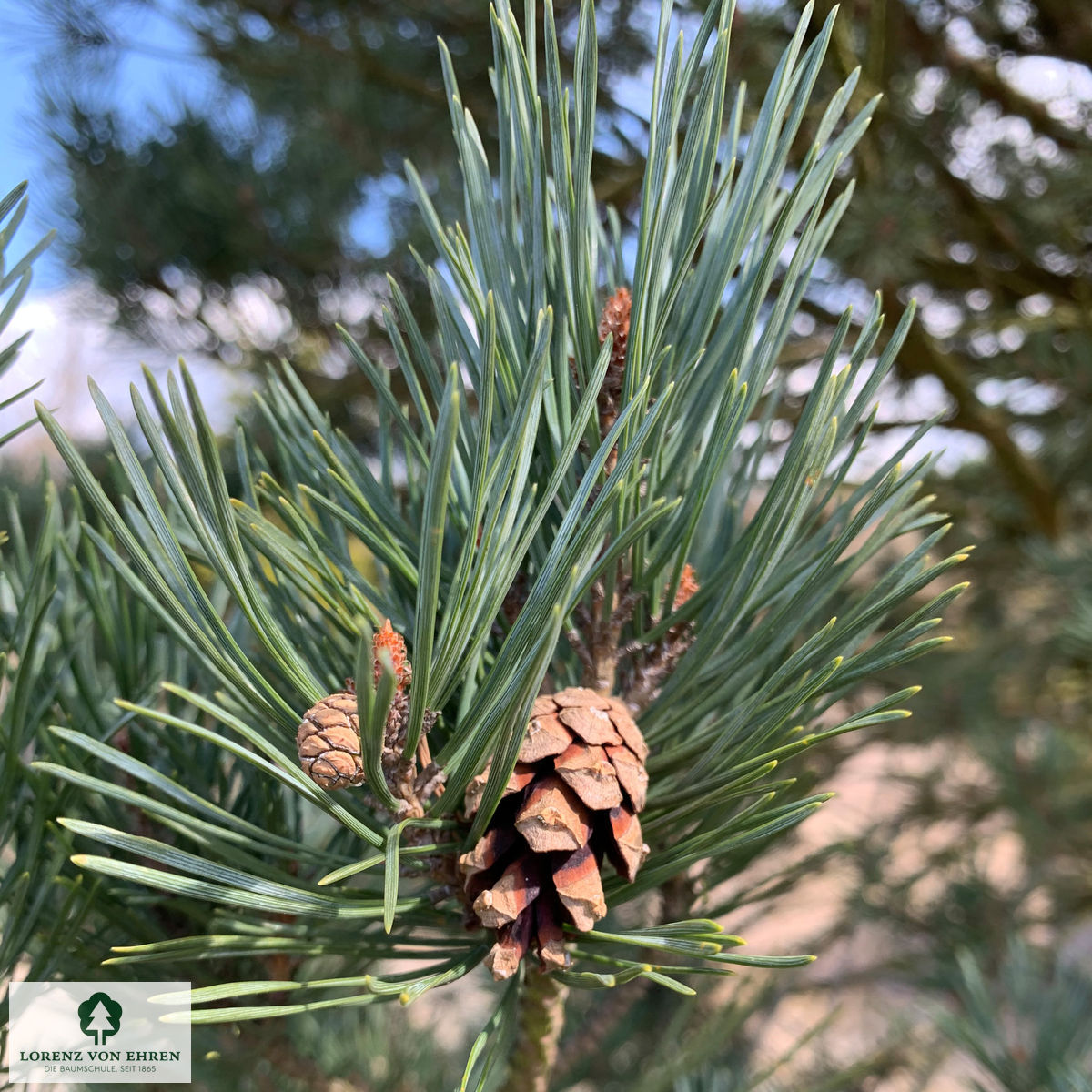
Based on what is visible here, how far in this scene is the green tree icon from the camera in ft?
0.74

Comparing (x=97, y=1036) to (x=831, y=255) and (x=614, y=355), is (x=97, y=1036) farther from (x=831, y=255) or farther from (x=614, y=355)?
(x=831, y=255)

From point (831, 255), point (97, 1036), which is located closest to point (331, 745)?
point (97, 1036)

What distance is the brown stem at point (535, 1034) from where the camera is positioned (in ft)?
0.70

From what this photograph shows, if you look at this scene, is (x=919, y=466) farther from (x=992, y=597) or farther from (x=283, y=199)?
(x=992, y=597)

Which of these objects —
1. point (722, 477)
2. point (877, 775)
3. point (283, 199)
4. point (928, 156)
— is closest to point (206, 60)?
point (283, 199)

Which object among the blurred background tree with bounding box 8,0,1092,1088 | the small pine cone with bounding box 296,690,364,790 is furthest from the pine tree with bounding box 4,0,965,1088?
the blurred background tree with bounding box 8,0,1092,1088

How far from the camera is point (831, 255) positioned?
630 millimetres

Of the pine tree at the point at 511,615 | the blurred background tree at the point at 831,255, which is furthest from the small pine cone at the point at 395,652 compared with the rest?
the blurred background tree at the point at 831,255

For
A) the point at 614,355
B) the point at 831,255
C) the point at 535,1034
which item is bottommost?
the point at 535,1034

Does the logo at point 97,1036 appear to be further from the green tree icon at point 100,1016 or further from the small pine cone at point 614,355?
the small pine cone at point 614,355

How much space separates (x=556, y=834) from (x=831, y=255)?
22.7 inches

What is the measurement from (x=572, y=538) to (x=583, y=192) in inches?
2.9

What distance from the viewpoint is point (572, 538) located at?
0.15 meters

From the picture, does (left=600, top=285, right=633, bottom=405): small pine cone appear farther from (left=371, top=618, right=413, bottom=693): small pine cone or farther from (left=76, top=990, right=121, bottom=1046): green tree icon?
(left=76, top=990, right=121, bottom=1046): green tree icon
